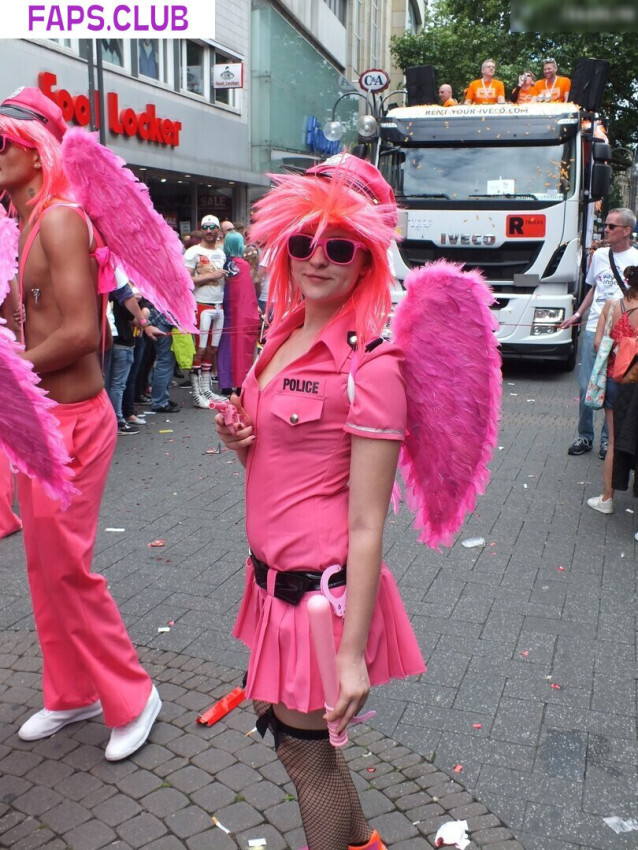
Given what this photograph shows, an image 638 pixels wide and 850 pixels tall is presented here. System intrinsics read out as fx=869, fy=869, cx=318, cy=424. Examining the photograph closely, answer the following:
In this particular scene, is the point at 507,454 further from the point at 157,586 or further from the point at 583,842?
the point at 583,842

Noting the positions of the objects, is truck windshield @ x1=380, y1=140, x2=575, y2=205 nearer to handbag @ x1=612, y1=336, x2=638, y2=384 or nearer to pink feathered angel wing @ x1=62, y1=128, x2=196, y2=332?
handbag @ x1=612, y1=336, x2=638, y2=384

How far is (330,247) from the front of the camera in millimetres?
1895

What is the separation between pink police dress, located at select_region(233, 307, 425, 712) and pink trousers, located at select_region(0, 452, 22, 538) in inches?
147

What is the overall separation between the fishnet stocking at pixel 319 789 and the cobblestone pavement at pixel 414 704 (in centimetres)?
62

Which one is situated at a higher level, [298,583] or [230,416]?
[230,416]

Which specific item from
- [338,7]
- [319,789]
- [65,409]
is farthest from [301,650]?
[338,7]

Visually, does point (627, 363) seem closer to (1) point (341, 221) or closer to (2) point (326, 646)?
(1) point (341, 221)

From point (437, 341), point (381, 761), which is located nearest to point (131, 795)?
point (381, 761)

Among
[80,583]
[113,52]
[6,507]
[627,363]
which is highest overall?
[113,52]

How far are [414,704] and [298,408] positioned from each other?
6.42 feet

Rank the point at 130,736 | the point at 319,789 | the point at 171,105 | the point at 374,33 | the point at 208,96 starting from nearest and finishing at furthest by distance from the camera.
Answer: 1. the point at 319,789
2. the point at 130,736
3. the point at 171,105
4. the point at 208,96
5. the point at 374,33

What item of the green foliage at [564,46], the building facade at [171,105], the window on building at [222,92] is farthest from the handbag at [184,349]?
the window on building at [222,92]

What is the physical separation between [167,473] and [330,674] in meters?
5.40

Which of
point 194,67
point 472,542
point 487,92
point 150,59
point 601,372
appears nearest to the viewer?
point 472,542
